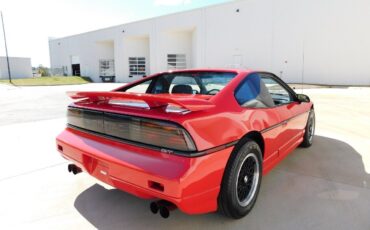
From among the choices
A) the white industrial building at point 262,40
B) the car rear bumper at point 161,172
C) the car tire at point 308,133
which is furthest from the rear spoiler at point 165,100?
the white industrial building at point 262,40

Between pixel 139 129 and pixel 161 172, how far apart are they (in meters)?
0.43

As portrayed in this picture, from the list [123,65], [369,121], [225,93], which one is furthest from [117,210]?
[123,65]

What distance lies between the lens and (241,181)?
2.44 meters

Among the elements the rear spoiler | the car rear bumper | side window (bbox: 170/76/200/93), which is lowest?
the car rear bumper

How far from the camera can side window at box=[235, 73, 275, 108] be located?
2.51 meters

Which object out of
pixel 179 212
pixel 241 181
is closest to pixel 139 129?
pixel 179 212

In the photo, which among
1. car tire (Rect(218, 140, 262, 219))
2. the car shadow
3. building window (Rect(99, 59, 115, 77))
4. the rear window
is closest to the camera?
car tire (Rect(218, 140, 262, 219))

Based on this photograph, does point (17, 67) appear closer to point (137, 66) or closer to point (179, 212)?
point (137, 66)

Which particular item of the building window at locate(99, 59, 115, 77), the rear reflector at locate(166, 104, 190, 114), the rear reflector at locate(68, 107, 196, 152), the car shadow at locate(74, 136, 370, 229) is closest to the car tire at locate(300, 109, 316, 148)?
the car shadow at locate(74, 136, 370, 229)

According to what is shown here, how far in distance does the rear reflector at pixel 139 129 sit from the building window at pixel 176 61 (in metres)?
27.2

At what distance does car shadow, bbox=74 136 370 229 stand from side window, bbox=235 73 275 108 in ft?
3.20

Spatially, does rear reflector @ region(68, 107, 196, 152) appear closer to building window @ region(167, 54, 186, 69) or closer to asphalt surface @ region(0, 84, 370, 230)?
asphalt surface @ region(0, 84, 370, 230)

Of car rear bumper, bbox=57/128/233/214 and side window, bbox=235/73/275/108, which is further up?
side window, bbox=235/73/275/108

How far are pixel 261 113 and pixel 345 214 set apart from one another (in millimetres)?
1193
